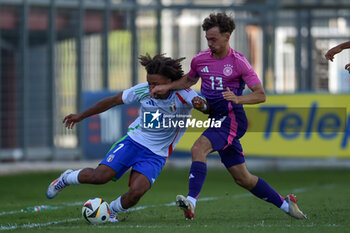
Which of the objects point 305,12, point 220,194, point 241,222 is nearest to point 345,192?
point 220,194

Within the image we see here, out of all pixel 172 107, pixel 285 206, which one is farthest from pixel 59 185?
pixel 285 206

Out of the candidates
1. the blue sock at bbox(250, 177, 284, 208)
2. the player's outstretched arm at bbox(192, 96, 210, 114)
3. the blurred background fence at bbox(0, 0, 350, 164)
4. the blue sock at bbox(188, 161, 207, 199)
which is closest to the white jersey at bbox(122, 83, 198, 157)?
the player's outstretched arm at bbox(192, 96, 210, 114)

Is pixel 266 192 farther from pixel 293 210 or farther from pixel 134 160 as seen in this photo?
pixel 134 160

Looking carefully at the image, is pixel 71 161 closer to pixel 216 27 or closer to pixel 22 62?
pixel 22 62

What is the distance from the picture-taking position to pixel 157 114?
839 cm

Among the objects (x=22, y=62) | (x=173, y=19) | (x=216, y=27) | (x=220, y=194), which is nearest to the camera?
(x=216, y=27)

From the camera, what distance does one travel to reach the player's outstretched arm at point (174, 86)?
824 cm

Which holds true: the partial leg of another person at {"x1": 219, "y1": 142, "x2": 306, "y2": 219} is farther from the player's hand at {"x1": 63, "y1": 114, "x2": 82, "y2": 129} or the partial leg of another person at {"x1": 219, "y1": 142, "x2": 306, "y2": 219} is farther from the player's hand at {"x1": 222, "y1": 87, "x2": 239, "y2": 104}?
the player's hand at {"x1": 63, "y1": 114, "x2": 82, "y2": 129}

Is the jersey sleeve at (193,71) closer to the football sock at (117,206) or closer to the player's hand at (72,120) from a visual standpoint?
the player's hand at (72,120)

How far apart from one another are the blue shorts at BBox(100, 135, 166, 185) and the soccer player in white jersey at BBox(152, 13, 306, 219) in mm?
470

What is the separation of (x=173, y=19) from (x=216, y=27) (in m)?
10.7

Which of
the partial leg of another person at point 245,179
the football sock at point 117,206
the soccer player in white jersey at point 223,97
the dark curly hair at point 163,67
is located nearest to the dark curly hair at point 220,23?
the soccer player in white jersey at point 223,97

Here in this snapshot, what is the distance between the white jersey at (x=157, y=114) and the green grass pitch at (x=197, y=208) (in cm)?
76

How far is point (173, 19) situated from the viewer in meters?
18.9
